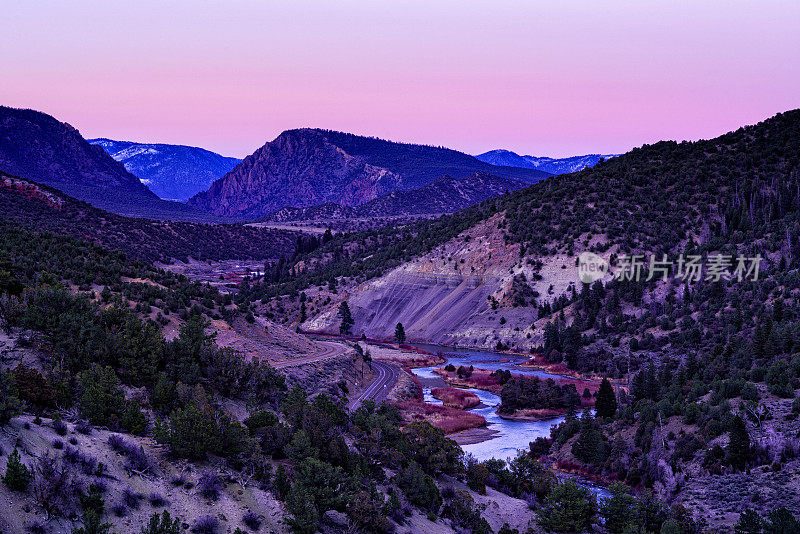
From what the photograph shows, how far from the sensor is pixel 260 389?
1650 inches

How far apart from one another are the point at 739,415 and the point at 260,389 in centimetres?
2995

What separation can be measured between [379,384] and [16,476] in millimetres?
54095

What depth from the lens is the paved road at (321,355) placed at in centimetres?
6075

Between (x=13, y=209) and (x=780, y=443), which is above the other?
(x=13, y=209)

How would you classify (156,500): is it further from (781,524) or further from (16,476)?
(781,524)

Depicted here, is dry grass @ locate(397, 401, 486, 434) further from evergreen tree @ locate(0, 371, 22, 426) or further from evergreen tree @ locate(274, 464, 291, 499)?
evergreen tree @ locate(0, 371, 22, 426)

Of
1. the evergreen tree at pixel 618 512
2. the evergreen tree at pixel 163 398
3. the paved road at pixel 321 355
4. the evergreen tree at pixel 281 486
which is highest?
the evergreen tree at pixel 163 398

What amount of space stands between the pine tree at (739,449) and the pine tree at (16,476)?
118ft

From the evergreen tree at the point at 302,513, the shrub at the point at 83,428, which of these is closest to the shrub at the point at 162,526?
the evergreen tree at the point at 302,513

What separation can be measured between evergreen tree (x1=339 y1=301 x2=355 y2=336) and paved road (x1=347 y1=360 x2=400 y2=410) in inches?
961

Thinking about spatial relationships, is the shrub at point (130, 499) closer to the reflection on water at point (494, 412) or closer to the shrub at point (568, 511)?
the shrub at point (568, 511)

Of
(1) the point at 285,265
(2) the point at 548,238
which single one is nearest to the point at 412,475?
(2) the point at 548,238

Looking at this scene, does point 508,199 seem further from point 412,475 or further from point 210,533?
point 210,533

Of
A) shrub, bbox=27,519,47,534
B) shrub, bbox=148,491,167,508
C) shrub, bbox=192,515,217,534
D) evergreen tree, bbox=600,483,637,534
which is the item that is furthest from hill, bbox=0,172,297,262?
shrub, bbox=27,519,47,534
